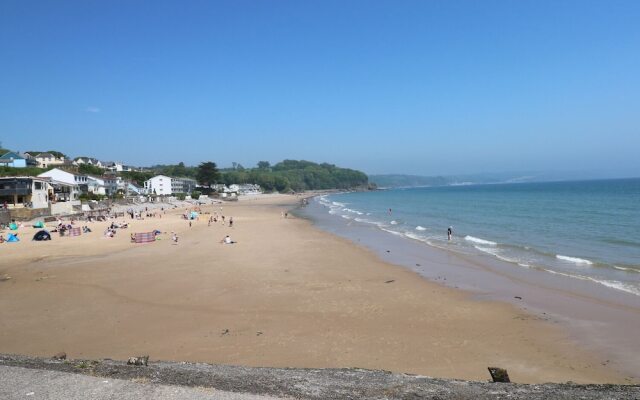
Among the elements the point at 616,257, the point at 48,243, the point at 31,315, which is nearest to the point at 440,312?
the point at 31,315

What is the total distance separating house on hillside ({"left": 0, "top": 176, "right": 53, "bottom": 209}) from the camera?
46625mm

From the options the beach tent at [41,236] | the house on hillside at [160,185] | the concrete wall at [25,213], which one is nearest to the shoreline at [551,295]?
the beach tent at [41,236]

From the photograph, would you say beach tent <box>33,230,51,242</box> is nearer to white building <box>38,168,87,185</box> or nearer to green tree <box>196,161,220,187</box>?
white building <box>38,168,87,185</box>

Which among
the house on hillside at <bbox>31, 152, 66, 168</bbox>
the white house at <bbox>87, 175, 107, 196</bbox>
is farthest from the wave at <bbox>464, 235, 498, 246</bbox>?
the house on hillside at <bbox>31, 152, 66, 168</bbox>

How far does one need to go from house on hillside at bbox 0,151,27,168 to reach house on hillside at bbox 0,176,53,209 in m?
38.9

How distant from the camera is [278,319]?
507 inches

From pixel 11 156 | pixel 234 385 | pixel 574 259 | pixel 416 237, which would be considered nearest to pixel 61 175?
pixel 11 156

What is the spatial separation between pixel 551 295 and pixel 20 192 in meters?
50.9

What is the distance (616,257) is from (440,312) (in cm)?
1506

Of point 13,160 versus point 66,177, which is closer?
point 66,177

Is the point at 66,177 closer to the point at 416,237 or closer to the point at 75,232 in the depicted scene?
the point at 75,232

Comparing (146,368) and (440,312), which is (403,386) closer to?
(146,368)

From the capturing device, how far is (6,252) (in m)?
25.5

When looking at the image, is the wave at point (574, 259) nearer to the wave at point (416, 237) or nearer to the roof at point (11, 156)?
the wave at point (416, 237)
